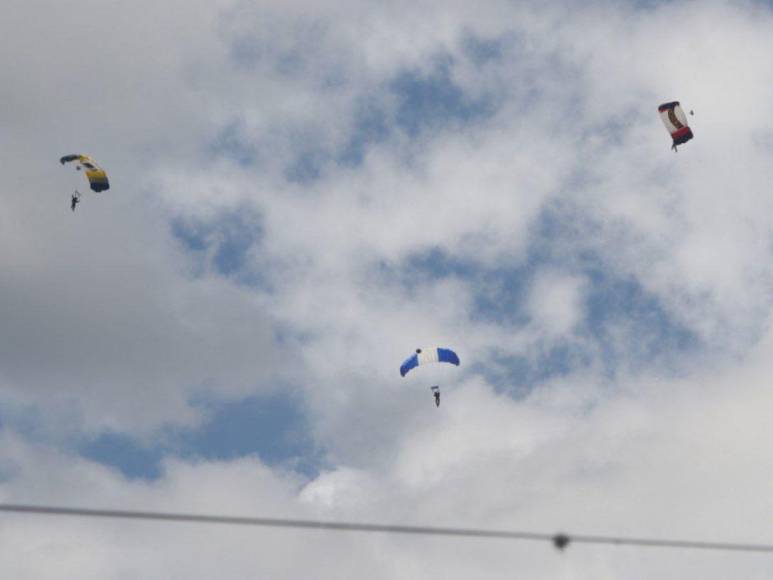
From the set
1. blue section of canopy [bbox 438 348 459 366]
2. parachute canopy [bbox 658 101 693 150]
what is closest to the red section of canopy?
parachute canopy [bbox 658 101 693 150]

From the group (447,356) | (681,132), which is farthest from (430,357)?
(681,132)

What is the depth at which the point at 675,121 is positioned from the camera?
90.8 metres

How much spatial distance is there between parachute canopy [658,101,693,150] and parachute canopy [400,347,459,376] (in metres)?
31.8

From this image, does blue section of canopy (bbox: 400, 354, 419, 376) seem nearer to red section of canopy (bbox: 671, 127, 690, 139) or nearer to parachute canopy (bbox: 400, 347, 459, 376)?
parachute canopy (bbox: 400, 347, 459, 376)

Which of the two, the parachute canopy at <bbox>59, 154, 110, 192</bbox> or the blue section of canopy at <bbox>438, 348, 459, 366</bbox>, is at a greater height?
the parachute canopy at <bbox>59, 154, 110, 192</bbox>

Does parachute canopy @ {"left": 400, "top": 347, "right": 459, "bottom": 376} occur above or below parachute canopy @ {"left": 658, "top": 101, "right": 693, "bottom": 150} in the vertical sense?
below

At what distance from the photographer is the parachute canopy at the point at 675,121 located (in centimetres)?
9038

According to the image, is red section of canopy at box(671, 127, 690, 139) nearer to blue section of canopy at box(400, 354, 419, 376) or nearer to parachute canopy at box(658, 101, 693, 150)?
parachute canopy at box(658, 101, 693, 150)

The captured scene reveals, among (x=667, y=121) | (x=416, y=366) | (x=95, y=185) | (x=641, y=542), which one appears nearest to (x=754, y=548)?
(x=641, y=542)

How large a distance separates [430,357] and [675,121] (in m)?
34.6

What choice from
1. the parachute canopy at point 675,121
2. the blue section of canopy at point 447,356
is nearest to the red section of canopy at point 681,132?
the parachute canopy at point 675,121

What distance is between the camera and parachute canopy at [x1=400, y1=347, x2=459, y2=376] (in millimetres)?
88250

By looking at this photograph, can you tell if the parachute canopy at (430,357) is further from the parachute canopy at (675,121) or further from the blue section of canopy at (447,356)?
the parachute canopy at (675,121)

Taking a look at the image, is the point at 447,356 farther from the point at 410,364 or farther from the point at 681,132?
the point at 681,132
